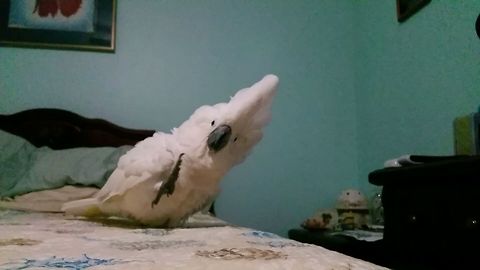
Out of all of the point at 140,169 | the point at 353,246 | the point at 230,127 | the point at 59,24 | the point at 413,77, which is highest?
the point at 59,24

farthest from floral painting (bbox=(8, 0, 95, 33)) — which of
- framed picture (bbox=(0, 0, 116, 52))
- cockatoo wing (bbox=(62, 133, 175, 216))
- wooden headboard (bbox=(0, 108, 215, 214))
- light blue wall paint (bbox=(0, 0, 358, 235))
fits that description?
cockatoo wing (bbox=(62, 133, 175, 216))

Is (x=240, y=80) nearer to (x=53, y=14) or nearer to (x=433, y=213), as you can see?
(x=53, y=14)

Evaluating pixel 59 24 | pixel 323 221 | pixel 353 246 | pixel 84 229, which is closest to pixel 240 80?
pixel 323 221

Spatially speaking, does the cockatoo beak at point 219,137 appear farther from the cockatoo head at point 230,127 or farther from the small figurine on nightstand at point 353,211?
the small figurine on nightstand at point 353,211

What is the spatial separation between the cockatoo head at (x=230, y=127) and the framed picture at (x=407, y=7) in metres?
1.04

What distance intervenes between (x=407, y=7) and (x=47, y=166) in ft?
5.35

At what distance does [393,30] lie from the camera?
2.04 metres

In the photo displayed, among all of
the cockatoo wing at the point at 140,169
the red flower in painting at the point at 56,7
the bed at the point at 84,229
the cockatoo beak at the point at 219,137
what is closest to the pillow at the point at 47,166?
the bed at the point at 84,229

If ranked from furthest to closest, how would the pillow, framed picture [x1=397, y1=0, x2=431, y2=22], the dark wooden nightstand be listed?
framed picture [x1=397, y1=0, x2=431, y2=22] → the pillow → the dark wooden nightstand

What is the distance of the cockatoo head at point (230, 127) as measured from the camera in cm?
106

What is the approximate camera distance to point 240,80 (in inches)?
89.7

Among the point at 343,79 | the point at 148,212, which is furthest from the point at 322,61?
the point at 148,212

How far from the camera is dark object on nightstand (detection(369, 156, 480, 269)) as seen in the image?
2.97 feet

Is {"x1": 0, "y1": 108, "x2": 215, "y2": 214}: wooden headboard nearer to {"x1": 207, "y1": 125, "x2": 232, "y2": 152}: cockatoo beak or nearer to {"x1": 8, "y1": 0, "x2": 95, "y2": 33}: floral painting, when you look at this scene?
{"x1": 8, "y1": 0, "x2": 95, "y2": 33}: floral painting
